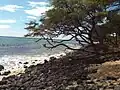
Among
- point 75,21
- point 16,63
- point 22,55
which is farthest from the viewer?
point 22,55

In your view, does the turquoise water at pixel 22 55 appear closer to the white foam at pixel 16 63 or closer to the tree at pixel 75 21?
the white foam at pixel 16 63

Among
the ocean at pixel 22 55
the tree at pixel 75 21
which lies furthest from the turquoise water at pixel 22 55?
the tree at pixel 75 21

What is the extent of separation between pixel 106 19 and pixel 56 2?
14.0 ft

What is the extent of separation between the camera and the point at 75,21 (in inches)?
1147

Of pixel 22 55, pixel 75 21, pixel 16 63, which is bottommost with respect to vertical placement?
pixel 22 55

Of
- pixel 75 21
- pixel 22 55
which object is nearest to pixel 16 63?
pixel 75 21

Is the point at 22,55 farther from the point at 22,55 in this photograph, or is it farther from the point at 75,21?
the point at 75,21

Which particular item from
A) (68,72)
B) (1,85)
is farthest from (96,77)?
(1,85)

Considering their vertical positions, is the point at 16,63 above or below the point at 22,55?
above

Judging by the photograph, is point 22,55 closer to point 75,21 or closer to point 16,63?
point 16,63

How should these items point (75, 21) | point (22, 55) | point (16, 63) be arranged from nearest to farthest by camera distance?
point (75, 21)
point (16, 63)
point (22, 55)

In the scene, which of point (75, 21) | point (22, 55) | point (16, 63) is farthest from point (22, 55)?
point (75, 21)

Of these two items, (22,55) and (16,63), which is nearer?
(16,63)

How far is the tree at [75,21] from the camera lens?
2788 cm
